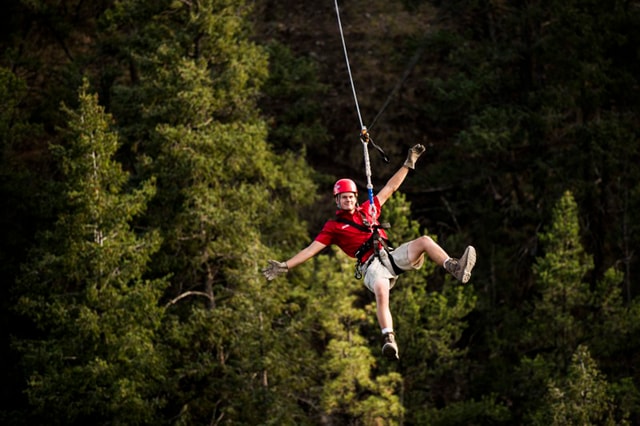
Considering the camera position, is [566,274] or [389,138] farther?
[389,138]

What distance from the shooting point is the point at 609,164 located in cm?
2873

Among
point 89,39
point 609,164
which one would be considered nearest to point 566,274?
point 609,164

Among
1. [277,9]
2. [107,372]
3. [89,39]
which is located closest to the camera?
[107,372]

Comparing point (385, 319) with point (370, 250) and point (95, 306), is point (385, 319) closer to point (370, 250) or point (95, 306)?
point (370, 250)

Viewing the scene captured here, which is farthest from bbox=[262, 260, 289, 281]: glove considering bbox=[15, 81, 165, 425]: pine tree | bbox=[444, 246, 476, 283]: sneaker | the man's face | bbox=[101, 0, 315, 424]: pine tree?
bbox=[15, 81, 165, 425]: pine tree

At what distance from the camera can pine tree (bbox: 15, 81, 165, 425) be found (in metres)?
24.0

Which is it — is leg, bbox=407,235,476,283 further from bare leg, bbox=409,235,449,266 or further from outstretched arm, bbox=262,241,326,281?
outstretched arm, bbox=262,241,326,281

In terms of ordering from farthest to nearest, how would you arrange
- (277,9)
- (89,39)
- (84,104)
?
(277,9)
(89,39)
(84,104)

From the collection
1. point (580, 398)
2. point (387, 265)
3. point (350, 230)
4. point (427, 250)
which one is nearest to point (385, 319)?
point (387, 265)

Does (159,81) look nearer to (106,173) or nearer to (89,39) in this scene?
(106,173)

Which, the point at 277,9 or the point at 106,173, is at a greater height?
the point at 277,9

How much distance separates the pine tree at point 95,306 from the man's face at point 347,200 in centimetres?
1331

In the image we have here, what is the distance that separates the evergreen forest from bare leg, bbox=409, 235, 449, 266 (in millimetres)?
10002

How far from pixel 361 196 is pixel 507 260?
4.39 metres
